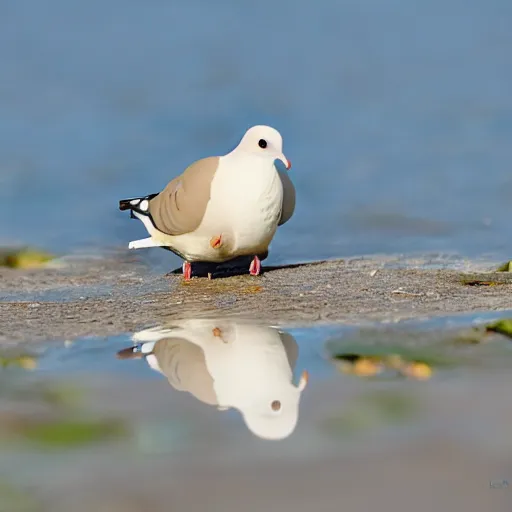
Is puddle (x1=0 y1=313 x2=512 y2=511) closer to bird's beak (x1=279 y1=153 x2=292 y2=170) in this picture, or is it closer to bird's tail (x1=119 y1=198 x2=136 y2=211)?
bird's beak (x1=279 y1=153 x2=292 y2=170)

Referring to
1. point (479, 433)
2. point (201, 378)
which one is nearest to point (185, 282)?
point (201, 378)

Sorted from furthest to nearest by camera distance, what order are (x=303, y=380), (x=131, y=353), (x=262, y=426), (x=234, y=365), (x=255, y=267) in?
1. (x=255, y=267)
2. (x=131, y=353)
3. (x=234, y=365)
4. (x=303, y=380)
5. (x=262, y=426)

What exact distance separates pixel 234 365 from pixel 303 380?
275 mm

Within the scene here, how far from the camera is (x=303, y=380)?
7.93ft

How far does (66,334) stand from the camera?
3.30 m

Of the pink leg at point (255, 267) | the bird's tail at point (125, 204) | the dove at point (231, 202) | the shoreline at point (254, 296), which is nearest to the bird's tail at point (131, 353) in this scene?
the shoreline at point (254, 296)

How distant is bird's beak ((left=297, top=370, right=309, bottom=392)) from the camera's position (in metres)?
2.34

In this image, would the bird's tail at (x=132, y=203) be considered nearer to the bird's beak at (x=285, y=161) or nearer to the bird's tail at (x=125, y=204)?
the bird's tail at (x=125, y=204)

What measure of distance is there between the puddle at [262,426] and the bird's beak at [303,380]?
0.02 m

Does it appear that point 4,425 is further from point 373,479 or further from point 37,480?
point 373,479

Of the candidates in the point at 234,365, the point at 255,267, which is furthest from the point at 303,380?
the point at 255,267

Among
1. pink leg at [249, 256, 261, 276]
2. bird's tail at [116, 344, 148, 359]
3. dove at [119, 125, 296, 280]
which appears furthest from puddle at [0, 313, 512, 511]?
pink leg at [249, 256, 261, 276]

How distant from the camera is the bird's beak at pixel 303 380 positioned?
2.34 meters

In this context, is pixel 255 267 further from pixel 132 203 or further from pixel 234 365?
pixel 234 365
